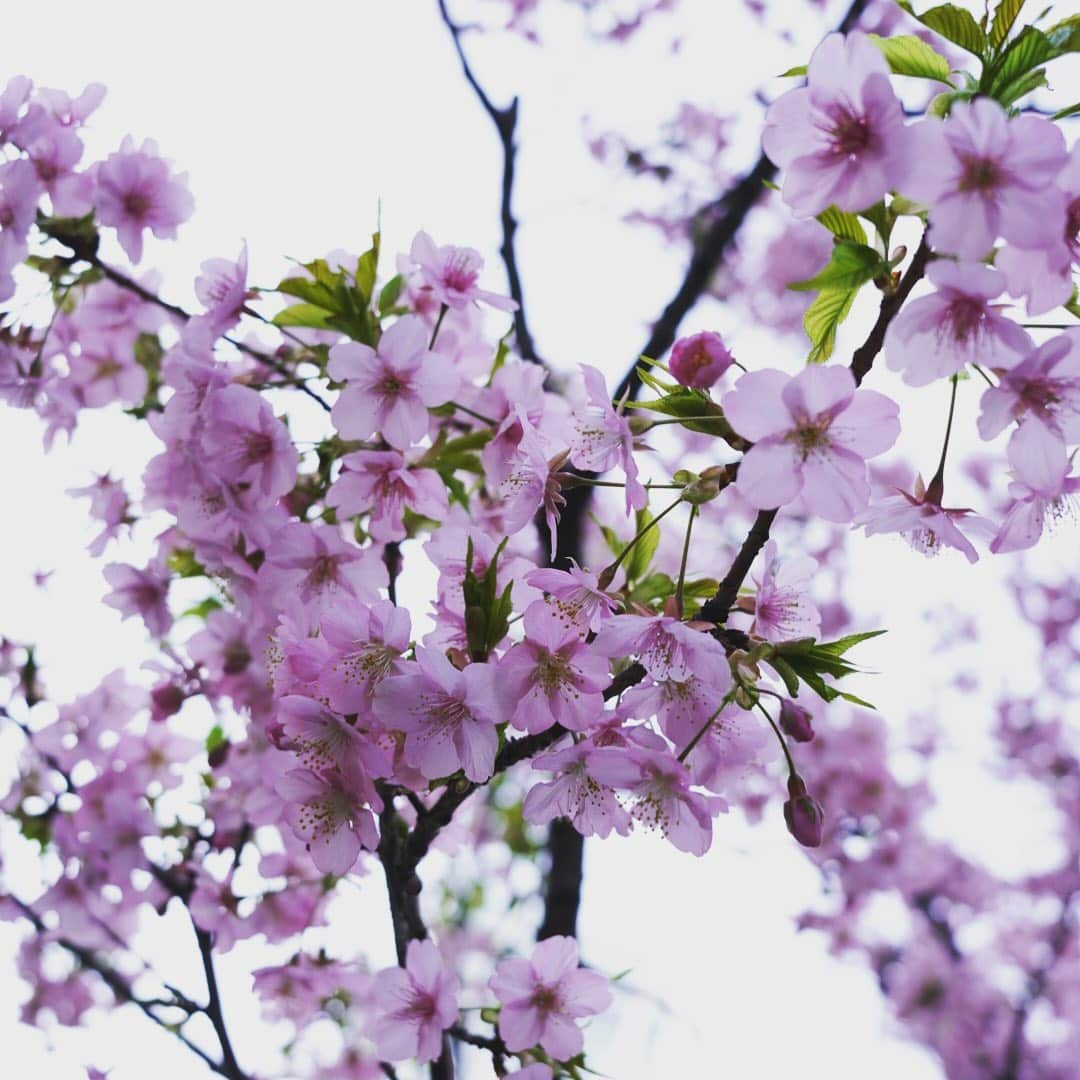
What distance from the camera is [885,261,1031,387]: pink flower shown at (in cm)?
98

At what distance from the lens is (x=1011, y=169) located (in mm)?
928

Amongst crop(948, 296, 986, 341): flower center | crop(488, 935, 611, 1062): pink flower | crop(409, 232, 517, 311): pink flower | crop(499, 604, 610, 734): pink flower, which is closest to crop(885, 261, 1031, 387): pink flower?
crop(948, 296, 986, 341): flower center

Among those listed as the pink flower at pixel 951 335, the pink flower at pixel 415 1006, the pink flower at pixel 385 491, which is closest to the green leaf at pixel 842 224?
the pink flower at pixel 951 335

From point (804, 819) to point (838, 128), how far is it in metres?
0.77

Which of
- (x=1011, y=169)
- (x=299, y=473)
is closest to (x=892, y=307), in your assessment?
(x=1011, y=169)

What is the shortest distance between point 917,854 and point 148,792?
452cm

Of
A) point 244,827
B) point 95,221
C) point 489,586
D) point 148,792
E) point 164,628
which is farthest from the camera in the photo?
point 148,792

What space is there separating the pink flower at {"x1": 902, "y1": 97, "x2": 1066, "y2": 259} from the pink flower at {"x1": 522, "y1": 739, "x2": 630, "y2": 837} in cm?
65

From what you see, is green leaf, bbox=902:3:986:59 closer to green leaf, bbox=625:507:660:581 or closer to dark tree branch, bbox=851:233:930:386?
dark tree branch, bbox=851:233:930:386

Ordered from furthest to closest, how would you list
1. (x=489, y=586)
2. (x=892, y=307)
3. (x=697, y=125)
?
(x=697, y=125), (x=489, y=586), (x=892, y=307)

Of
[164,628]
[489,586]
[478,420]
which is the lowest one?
[489,586]

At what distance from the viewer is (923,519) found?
46.6 inches

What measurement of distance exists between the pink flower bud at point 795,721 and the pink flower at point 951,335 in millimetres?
399

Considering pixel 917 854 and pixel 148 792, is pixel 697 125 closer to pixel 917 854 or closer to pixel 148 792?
pixel 917 854
